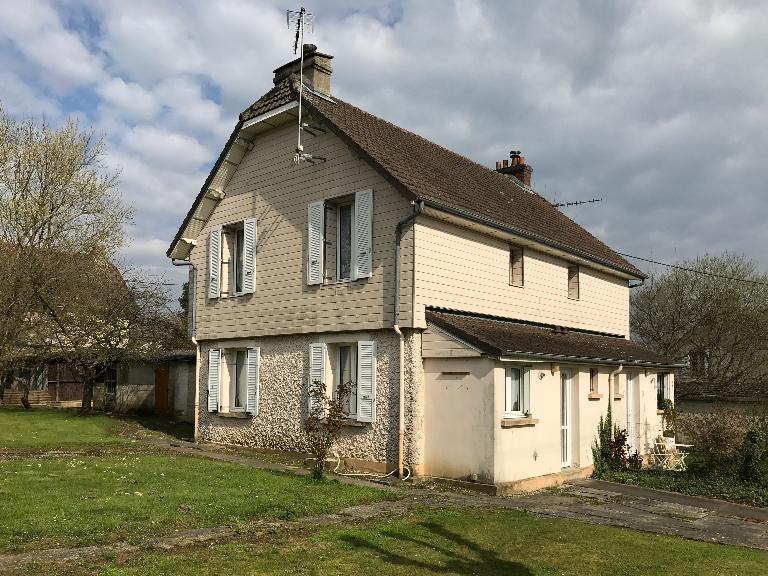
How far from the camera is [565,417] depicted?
1495cm

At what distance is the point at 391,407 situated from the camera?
1379 cm

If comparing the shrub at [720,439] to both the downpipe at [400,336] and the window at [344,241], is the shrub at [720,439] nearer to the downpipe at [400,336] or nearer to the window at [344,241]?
the downpipe at [400,336]

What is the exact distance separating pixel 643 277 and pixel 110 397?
68.6ft

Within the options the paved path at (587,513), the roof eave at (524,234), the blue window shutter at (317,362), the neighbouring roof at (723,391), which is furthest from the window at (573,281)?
the neighbouring roof at (723,391)

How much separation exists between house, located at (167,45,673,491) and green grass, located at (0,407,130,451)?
3.29 m

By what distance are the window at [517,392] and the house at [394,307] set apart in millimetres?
43

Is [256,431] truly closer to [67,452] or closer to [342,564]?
[67,452]

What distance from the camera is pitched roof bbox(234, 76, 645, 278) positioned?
14688mm

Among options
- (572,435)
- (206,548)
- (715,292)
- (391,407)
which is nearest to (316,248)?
(391,407)

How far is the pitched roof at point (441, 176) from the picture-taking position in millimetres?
14688

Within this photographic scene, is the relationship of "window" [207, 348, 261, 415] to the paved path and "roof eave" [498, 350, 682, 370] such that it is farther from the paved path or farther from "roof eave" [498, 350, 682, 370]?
"roof eave" [498, 350, 682, 370]

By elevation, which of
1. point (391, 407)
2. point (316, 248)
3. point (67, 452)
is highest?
point (316, 248)

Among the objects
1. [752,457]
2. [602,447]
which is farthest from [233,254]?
[752,457]

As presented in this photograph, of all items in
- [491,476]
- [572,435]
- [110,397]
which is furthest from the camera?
[110,397]
